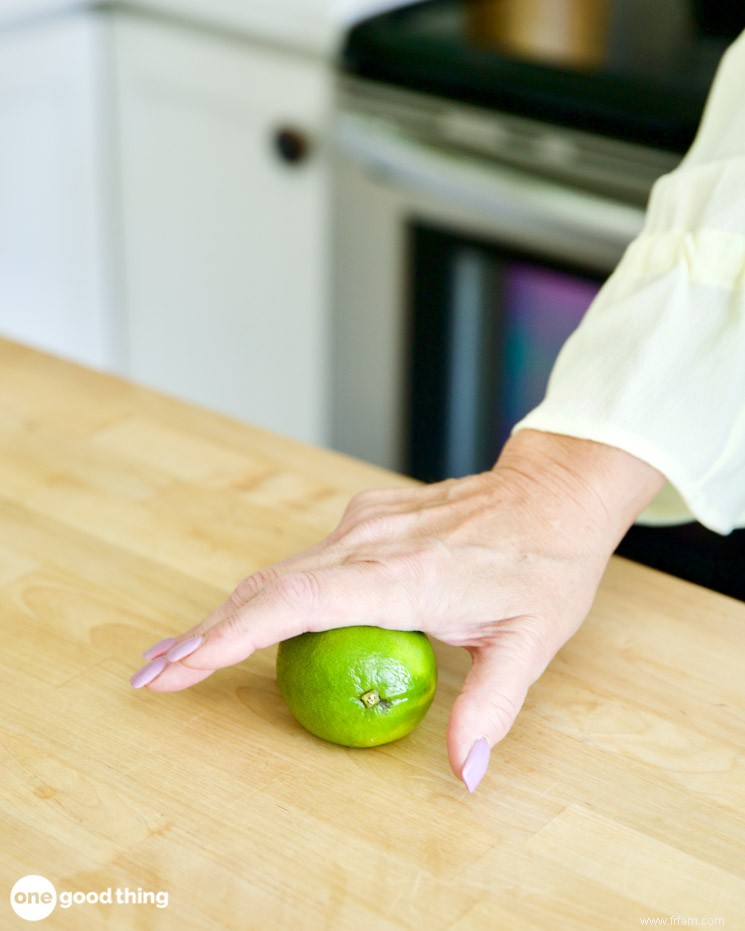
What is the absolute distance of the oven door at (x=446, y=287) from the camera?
1492 mm

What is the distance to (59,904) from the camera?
1.70 feet

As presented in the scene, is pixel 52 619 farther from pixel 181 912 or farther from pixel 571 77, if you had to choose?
pixel 571 77

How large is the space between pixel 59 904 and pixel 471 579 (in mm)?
271

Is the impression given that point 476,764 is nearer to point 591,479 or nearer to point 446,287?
point 591,479

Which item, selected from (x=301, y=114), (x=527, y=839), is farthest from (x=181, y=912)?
(x=301, y=114)

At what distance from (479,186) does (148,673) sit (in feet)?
3.37

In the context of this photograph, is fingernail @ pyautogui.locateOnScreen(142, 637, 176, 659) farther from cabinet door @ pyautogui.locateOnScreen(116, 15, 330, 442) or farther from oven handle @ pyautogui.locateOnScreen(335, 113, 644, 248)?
cabinet door @ pyautogui.locateOnScreen(116, 15, 330, 442)

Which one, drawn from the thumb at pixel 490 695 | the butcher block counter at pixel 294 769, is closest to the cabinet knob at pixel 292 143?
the butcher block counter at pixel 294 769

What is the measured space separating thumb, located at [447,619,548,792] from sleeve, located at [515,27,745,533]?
0.49 feet

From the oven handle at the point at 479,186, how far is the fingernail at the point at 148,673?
93cm

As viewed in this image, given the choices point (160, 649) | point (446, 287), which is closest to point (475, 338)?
point (446, 287)

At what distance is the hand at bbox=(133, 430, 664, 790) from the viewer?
627 millimetres

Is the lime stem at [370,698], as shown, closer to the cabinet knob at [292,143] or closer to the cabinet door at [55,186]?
the cabinet knob at [292,143]

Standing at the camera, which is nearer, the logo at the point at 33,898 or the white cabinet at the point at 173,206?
the logo at the point at 33,898
